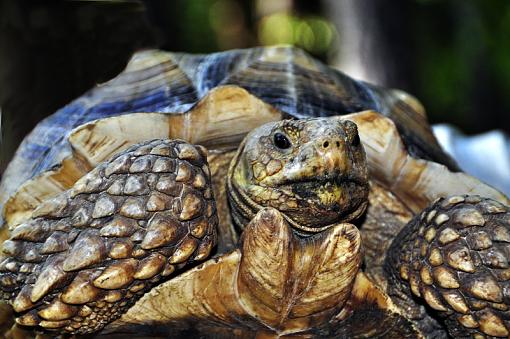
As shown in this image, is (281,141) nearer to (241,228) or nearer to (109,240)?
(241,228)

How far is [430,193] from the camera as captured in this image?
265 cm

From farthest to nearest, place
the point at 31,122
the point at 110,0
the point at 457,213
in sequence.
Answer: the point at 110,0 → the point at 31,122 → the point at 457,213

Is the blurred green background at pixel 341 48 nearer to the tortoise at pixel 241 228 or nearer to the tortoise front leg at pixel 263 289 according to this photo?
the tortoise at pixel 241 228

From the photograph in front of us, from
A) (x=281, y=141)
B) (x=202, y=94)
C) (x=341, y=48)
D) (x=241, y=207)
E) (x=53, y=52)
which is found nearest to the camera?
(x=281, y=141)

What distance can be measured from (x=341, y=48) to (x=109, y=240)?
17.6 feet

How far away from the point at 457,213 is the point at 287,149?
0.63 metres

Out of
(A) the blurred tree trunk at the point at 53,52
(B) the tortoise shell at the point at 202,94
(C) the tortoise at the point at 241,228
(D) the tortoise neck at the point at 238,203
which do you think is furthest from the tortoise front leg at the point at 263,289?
(A) the blurred tree trunk at the point at 53,52

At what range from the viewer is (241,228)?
2512mm

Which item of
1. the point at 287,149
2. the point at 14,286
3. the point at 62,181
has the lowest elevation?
the point at 14,286

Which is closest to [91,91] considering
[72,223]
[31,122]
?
[31,122]

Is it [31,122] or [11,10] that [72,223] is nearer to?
[31,122]

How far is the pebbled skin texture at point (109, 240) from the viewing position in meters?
2.13

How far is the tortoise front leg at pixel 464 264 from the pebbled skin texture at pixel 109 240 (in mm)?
728

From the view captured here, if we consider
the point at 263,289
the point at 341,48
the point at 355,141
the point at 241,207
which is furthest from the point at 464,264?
the point at 341,48
